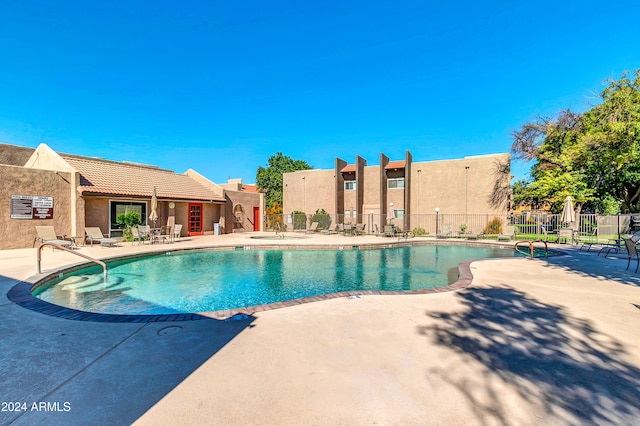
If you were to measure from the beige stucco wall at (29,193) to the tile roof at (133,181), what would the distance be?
917 mm

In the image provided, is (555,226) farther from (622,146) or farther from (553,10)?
(553,10)

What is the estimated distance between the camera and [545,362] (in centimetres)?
300

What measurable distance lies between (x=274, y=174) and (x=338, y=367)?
1727 inches

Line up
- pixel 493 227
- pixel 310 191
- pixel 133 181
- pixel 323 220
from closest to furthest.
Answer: pixel 133 181, pixel 493 227, pixel 323 220, pixel 310 191

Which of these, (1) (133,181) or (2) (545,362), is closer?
(2) (545,362)

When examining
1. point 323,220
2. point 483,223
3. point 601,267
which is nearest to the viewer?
point 601,267

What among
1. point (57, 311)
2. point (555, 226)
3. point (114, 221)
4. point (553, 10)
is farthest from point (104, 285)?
point (555, 226)

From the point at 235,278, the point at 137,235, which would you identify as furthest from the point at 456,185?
the point at 137,235

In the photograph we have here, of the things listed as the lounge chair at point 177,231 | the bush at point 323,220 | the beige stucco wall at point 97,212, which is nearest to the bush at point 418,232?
the bush at point 323,220

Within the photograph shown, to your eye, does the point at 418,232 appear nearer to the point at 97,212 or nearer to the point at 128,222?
the point at 128,222

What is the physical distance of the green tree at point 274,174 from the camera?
146 feet

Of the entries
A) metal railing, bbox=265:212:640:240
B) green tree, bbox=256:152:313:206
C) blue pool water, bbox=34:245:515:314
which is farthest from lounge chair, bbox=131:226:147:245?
green tree, bbox=256:152:313:206

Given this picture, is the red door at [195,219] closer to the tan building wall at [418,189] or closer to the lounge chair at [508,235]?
the tan building wall at [418,189]

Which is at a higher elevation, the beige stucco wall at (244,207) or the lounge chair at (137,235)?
the beige stucco wall at (244,207)
